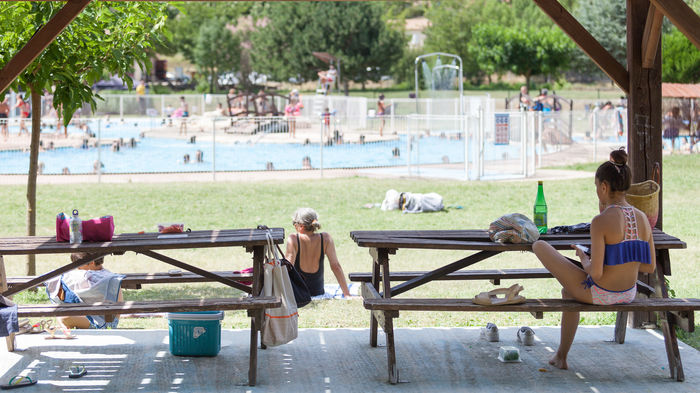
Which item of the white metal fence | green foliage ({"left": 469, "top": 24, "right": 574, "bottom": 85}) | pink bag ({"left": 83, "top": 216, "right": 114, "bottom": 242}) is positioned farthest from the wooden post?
green foliage ({"left": 469, "top": 24, "right": 574, "bottom": 85})

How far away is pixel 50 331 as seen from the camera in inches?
273

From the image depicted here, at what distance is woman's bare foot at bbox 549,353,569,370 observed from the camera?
609 cm

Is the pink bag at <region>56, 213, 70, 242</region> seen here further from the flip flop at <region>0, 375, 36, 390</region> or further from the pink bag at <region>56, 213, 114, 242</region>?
the flip flop at <region>0, 375, 36, 390</region>

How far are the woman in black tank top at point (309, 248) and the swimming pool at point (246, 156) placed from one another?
1274 cm

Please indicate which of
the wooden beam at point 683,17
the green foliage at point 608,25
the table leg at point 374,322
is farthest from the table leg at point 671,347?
the green foliage at point 608,25

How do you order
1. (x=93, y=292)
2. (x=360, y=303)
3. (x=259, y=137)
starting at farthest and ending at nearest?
(x=259, y=137)
(x=360, y=303)
(x=93, y=292)

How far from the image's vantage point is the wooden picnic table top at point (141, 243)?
19.2 ft

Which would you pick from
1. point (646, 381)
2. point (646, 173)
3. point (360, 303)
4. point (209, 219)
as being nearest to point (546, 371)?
point (646, 381)

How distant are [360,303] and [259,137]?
1734 cm

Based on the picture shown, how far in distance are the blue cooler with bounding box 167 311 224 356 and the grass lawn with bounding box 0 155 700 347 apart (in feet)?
3.77

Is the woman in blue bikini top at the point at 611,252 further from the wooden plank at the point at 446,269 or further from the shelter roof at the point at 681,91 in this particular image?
the shelter roof at the point at 681,91

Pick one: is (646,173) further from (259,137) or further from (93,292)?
(259,137)

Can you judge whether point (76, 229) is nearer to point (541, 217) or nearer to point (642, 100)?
point (541, 217)

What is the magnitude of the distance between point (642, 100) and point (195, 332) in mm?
3801
